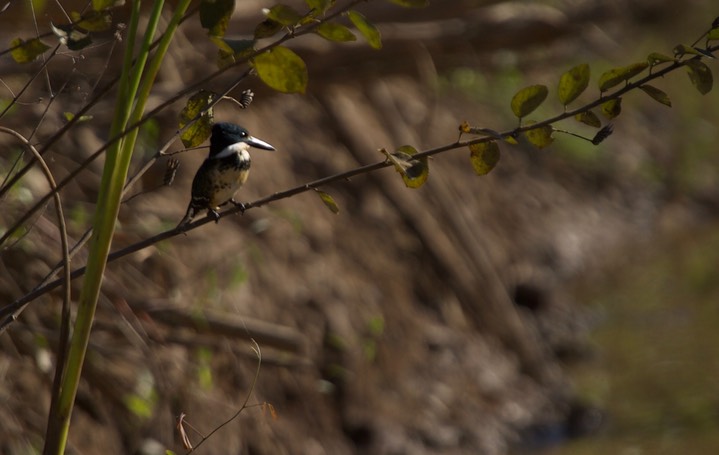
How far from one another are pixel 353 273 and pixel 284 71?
4301mm

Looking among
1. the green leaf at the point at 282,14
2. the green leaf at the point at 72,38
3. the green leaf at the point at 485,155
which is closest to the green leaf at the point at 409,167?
the green leaf at the point at 485,155

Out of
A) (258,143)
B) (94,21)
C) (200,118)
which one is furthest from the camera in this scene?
(258,143)

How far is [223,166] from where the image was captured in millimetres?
2512

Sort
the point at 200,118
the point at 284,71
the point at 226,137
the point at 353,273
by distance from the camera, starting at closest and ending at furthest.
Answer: the point at 284,71 → the point at 200,118 → the point at 226,137 → the point at 353,273

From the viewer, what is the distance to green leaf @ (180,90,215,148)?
200 cm

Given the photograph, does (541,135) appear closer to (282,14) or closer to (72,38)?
(282,14)

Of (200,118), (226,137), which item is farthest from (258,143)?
(200,118)

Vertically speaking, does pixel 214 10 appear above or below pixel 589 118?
below

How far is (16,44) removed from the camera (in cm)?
183

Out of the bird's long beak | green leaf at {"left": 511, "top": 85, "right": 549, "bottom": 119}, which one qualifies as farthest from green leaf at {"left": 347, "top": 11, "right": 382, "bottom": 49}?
the bird's long beak

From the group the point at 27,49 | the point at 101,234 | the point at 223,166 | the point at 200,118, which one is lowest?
the point at 101,234

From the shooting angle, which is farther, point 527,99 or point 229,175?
point 229,175

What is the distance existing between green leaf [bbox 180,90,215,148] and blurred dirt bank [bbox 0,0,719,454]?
3.87ft

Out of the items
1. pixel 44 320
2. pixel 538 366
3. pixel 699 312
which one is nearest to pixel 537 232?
pixel 699 312
